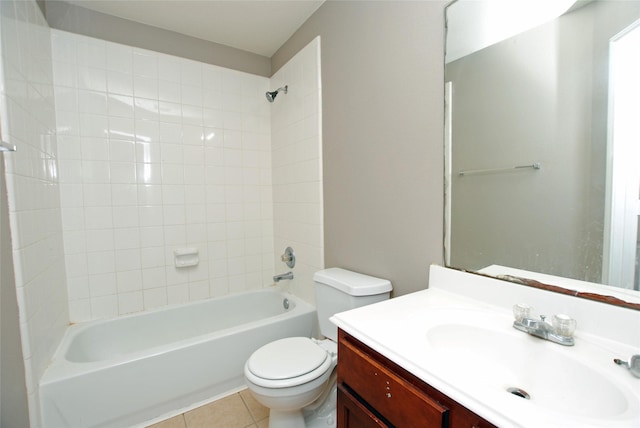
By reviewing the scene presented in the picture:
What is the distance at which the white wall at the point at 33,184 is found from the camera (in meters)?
1.16

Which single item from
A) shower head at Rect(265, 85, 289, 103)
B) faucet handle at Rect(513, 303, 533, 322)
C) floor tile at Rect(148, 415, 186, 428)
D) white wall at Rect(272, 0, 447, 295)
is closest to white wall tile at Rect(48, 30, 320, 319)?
shower head at Rect(265, 85, 289, 103)

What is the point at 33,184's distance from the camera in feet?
4.44

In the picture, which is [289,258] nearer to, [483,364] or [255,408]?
[255,408]

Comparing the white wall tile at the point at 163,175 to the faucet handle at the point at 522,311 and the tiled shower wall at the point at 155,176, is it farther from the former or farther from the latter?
the faucet handle at the point at 522,311

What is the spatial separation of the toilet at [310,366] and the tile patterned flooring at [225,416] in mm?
276

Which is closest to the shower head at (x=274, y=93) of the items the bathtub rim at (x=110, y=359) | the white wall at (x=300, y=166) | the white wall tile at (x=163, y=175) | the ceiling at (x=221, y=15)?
the white wall at (x=300, y=166)

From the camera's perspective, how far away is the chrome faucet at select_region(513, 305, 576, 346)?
Result: 705 millimetres

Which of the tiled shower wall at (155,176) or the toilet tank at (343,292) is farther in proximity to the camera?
the tiled shower wall at (155,176)

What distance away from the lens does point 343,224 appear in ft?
5.55

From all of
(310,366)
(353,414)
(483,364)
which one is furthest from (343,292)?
(483,364)

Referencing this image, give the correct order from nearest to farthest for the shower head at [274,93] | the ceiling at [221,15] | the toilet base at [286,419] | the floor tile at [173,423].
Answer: the toilet base at [286,419], the floor tile at [173,423], the ceiling at [221,15], the shower head at [274,93]

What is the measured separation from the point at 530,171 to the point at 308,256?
1.47 m

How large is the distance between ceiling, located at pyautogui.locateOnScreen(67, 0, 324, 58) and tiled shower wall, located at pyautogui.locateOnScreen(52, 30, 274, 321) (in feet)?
0.72

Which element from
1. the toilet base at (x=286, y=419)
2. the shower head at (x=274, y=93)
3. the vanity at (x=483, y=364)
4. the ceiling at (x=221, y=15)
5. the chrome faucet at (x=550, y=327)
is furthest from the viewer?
the shower head at (x=274, y=93)
